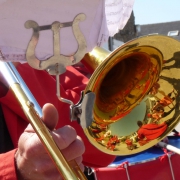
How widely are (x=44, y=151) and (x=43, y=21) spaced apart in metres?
0.25

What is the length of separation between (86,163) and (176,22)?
1790 cm

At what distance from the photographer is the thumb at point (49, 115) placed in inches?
27.9

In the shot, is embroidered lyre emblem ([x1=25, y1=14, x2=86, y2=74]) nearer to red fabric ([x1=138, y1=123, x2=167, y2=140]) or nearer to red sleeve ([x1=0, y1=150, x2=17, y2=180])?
red sleeve ([x1=0, y1=150, x2=17, y2=180])

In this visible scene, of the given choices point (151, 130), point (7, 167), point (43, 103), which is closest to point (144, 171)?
point (151, 130)

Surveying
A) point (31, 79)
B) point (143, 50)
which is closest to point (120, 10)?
point (143, 50)

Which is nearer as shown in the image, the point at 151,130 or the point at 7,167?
the point at 7,167

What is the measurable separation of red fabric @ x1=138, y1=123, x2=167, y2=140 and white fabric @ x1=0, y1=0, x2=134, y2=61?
43 cm

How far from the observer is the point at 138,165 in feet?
6.41

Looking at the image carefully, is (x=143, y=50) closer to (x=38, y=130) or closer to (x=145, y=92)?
(x=145, y=92)

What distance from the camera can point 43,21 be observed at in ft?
2.40

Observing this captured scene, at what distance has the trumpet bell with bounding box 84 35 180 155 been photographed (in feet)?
3.56

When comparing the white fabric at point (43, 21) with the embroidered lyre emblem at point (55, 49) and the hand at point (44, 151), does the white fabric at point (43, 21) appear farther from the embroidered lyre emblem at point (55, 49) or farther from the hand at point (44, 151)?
the hand at point (44, 151)

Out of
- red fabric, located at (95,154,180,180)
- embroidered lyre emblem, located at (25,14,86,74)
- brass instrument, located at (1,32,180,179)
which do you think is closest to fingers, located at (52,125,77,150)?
embroidered lyre emblem, located at (25,14,86,74)

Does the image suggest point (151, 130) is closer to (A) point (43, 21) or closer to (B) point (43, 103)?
(B) point (43, 103)
